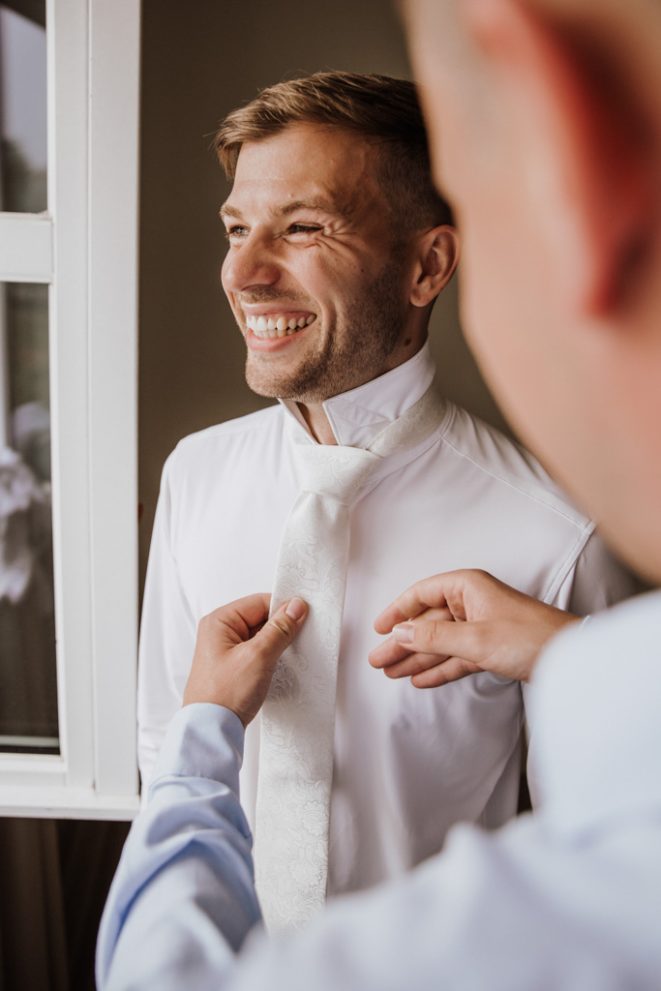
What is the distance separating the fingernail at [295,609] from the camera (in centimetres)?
108

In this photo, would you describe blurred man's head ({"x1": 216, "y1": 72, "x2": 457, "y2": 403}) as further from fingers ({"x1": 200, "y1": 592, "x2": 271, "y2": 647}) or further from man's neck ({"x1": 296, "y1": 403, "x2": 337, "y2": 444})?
fingers ({"x1": 200, "y1": 592, "x2": 271, "y2": 647})

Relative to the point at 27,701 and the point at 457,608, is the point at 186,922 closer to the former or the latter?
the point at 457,608

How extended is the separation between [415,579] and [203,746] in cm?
41

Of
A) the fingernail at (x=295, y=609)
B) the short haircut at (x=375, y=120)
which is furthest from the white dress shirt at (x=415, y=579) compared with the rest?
the short haircut at (x=375, y=120)

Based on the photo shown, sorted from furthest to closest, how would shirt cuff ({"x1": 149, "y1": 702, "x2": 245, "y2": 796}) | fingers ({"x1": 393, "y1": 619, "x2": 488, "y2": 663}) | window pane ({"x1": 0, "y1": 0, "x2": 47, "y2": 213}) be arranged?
window pane ({"x1": 0, "y1": 0, "x2": 47, "y2": 213}) < fingers ({"x1": 393, "y1": 619, "x2": 488, "y2": 663}) < shirt cuff ({"x1": 149, "y1": 702, "x2": 245, "y2": 796})

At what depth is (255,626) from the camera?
3.67 ft

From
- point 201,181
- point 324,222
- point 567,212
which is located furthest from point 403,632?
point 201,181

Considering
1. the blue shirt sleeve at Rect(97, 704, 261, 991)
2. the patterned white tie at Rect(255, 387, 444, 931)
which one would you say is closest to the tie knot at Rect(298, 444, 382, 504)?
the patterned white tie at Rect(255, 387, 444, 931)

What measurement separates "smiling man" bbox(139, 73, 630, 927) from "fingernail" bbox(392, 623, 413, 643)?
0.31 feet

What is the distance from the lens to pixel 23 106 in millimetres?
1346

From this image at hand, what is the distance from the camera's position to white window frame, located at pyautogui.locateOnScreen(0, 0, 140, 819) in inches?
50.0

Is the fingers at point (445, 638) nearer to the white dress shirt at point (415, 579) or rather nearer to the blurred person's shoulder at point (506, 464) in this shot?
the white dress shirt at point (415, 579)

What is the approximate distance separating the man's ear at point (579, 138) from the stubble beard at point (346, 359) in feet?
2.86

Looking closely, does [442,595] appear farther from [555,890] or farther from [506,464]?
[555,890]
